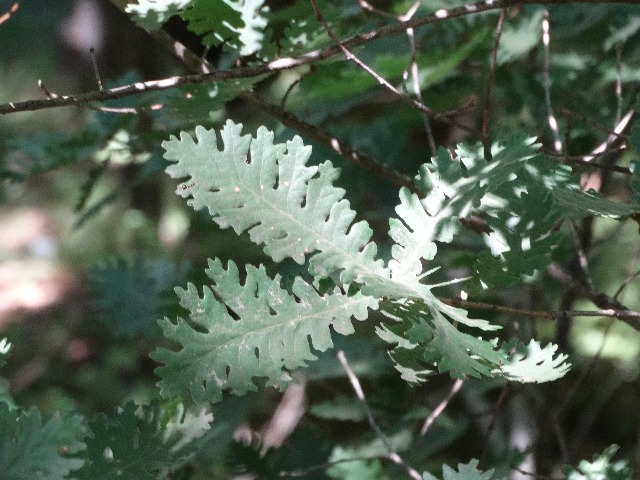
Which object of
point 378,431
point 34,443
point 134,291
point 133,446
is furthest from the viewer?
point 134,291

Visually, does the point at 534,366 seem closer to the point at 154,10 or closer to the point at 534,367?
the point at 534,367

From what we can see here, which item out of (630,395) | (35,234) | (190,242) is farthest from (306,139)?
(35,234)

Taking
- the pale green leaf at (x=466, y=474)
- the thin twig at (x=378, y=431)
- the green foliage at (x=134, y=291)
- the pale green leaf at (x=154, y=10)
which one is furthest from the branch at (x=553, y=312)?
the green foliage at (x=134, y=291)

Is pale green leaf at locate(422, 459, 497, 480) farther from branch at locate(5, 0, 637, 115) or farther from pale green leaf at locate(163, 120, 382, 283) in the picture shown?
branch at locate(5, 0, 637, 115)

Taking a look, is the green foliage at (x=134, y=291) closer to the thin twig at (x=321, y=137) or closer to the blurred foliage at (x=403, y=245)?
the blurred foliage at (x=403, y=245)

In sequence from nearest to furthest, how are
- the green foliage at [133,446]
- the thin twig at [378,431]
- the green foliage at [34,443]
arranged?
the green foliage at [34,443]
the green foliage at [133,446]
the thin twig at [378,431]

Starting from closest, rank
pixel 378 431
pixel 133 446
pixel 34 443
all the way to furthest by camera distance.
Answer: pixel 34 443 → pixel 133 446 → pixel 378 431

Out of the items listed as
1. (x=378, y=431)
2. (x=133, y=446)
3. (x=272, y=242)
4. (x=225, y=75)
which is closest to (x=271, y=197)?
(x=272, y=242)
